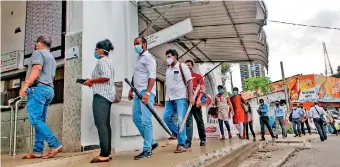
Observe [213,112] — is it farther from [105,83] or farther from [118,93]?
[105,83]

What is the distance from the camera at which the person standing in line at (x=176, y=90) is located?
173 inches

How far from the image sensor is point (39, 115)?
3.49m

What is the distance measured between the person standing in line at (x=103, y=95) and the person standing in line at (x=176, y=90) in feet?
3.85

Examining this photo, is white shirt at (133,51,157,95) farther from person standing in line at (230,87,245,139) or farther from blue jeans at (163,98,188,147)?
person standing in line at (230,87,245,139)

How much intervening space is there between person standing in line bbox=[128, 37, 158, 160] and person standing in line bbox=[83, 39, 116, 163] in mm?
345

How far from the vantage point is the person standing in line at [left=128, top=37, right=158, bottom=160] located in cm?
354

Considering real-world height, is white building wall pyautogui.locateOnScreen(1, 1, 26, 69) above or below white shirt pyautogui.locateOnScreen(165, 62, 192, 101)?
above

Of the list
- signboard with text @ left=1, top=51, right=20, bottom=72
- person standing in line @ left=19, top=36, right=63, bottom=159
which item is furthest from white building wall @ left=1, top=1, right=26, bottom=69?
person standing in line @ left=19, top=36, right=63, bottom=159

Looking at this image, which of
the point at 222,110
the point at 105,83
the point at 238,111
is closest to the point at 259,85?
the point at 238,111

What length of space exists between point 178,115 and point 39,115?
6.46ft

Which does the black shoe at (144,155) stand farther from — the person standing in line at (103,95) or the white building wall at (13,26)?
the white building wall at (13,26)

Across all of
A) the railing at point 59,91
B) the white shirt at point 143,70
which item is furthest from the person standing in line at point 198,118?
the railing at point 59,91

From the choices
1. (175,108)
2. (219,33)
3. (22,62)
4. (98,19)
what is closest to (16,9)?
(22,62)

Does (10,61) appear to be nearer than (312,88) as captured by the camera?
Yes
